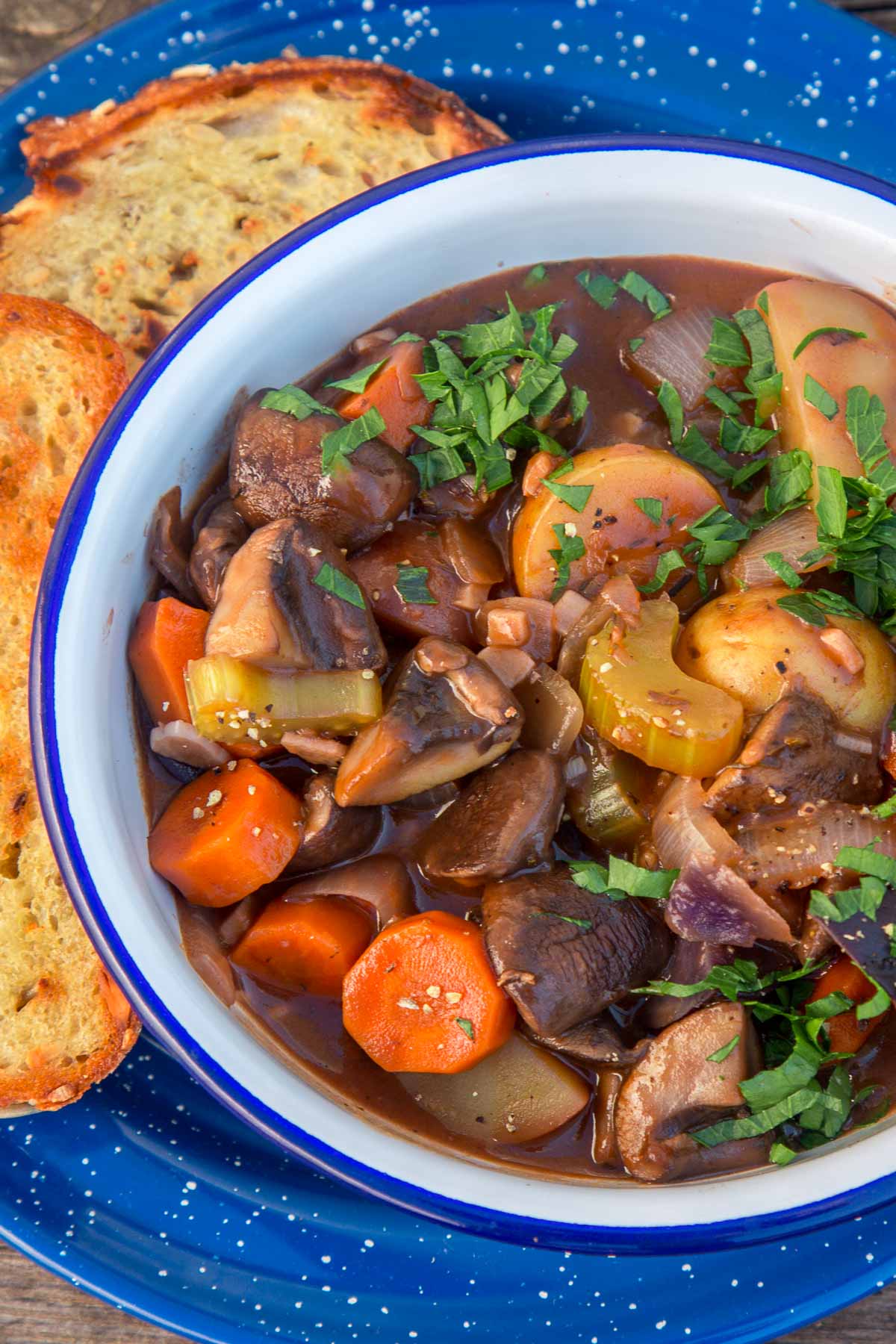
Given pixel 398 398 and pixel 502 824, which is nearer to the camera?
pixel 502 824

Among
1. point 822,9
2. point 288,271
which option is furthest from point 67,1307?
point 822,9

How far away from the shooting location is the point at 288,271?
2.49m

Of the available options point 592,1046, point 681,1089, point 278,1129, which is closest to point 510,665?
point 592,1046

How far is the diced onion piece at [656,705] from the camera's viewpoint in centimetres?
229

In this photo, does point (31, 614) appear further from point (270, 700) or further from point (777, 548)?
point (777, 548)

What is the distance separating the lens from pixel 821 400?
242 cm

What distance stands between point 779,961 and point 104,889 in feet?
4.60

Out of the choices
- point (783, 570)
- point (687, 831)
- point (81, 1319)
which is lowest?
point (81, 1319)

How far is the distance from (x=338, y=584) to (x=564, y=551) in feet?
1.57

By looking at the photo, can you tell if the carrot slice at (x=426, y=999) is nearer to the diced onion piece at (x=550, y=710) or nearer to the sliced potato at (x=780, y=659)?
the diced onion piece at (x=550, y=710)

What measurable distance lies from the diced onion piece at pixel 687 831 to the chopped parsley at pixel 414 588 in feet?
2.11

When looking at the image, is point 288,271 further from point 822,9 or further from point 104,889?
point 822,9

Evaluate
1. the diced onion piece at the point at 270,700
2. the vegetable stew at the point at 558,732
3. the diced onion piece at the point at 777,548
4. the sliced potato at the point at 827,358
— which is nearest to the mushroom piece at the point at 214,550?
the vegetable stew at the point at 558,732

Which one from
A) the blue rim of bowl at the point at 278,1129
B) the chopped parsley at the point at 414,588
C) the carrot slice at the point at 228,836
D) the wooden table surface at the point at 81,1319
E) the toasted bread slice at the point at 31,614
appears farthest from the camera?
the wooden table surface at the point at 81,1319
